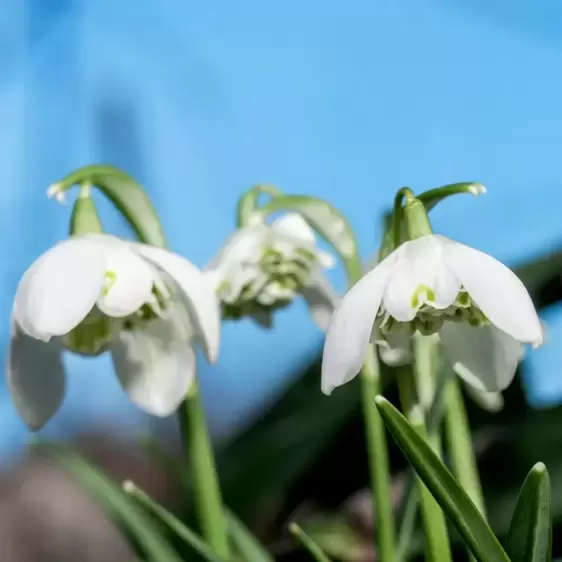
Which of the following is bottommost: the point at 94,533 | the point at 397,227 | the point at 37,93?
the point at 94,533

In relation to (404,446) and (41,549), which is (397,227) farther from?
(41,549)

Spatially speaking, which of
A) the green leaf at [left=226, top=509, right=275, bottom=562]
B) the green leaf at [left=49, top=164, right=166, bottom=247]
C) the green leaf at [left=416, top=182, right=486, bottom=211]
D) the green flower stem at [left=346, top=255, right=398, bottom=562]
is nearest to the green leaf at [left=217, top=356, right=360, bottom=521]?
the green leaf at [left=226, top=509, right=275, bottom=562]

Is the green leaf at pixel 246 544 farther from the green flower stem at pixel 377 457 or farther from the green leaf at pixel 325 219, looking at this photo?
the green leaf at pixel 325 219

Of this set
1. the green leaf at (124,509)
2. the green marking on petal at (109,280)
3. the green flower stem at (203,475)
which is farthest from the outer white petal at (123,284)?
the green leaf at (124,509)

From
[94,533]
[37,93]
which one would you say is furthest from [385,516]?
[37,93]

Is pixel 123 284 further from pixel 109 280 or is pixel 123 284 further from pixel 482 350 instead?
pixel 482 350

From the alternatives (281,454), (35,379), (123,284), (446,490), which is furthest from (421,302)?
(281,454)

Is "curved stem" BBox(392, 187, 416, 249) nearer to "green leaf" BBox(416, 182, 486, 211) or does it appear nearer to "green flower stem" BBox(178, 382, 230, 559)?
"green leaf" BBox(416, 182, 486, 211)
